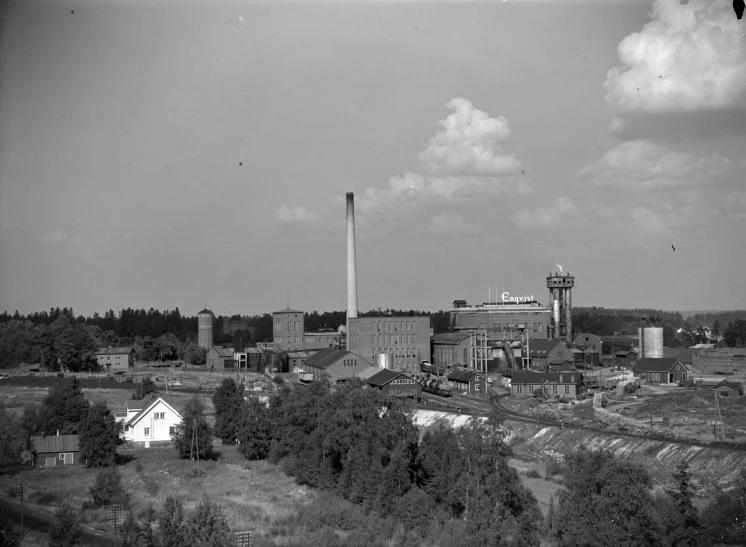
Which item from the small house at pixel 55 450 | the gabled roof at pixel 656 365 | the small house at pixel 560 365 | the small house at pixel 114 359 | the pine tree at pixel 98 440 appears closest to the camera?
the pine tree at pixel 98 440

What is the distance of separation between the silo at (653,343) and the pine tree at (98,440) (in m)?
63.9

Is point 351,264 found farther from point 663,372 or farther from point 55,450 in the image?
point 55,450

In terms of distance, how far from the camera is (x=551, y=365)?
249ft

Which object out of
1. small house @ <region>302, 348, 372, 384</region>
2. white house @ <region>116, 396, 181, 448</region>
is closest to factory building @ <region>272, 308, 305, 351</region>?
small house @ <region>302, 348, 372, 384</region>

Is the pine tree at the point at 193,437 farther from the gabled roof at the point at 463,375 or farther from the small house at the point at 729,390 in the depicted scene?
the small house at the point at 729,390

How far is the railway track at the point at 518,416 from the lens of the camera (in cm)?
3600

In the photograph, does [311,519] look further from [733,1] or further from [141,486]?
[733,1]

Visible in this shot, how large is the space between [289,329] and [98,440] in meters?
63.0

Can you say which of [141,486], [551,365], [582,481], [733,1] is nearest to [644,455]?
[582,481]

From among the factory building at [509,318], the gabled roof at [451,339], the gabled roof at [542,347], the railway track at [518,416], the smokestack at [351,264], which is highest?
the smokestack at [351,264]

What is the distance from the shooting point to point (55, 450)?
118ft

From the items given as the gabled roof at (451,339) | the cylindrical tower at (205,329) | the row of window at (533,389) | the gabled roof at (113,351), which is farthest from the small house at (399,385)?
the cylindrical tower at (205,329)

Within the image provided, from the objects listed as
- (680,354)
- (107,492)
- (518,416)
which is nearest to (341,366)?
Answer: (518,416)

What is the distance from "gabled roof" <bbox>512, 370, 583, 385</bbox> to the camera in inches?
2378
